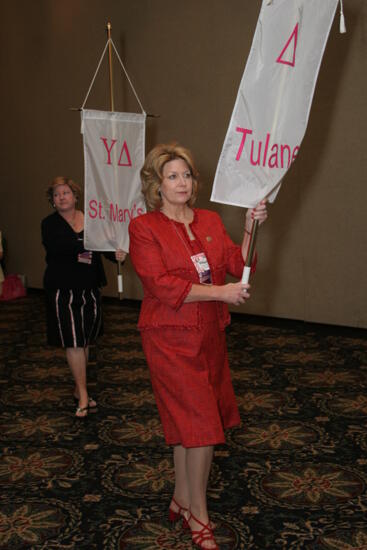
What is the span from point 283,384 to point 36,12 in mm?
6937

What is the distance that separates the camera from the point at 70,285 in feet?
13.5

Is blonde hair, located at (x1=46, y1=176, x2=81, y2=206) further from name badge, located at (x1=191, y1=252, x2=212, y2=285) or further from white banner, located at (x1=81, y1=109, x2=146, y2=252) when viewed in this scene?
name badge, located at (x1=191, y1=252, x2=212, y2=285)

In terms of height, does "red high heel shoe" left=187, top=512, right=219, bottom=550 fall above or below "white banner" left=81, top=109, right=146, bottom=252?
below

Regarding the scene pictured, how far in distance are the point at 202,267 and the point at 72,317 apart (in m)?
1.80

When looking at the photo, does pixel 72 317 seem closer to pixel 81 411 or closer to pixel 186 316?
pixel 81 411

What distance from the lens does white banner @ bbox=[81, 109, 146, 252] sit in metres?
4.23

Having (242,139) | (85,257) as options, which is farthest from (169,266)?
(85,257)

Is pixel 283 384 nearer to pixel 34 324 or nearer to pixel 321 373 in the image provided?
pixel 321 373

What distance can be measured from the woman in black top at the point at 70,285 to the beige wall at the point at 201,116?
283 centimetres

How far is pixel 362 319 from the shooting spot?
20.1 ft

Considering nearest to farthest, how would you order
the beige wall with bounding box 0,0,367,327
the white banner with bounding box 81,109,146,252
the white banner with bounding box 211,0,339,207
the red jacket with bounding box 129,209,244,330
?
the white banner with bounding box 211,0,339,207, the red jacket with bounding box 129,209,244,330, the white banner with bounding box 81,109,146,252, the beige wall with bounding box 0,0,367,327

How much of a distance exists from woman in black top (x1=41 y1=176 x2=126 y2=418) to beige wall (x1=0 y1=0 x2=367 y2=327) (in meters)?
2.83

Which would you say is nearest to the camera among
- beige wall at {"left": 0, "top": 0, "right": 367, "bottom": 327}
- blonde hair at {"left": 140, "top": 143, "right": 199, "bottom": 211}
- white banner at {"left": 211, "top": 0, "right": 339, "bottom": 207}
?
white banner at {"left": 211, "top": 0, "right": 339, "bottom": 207}

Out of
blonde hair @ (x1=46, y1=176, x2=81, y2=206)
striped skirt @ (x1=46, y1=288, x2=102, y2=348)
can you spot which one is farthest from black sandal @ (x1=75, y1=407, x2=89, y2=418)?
blonde hair @ (x1=46, y1=176, x2=81, y2=206)
